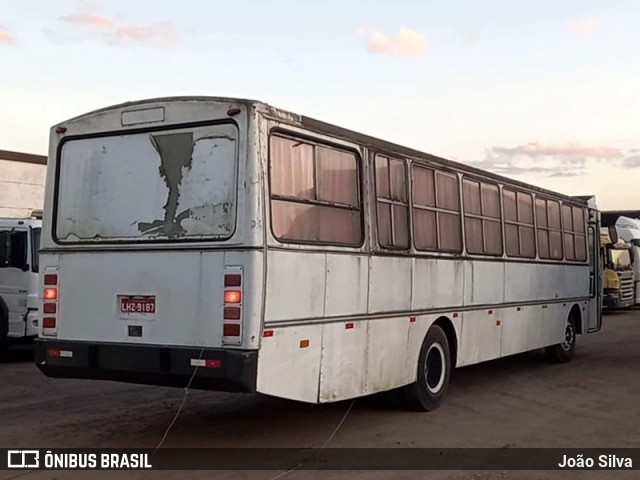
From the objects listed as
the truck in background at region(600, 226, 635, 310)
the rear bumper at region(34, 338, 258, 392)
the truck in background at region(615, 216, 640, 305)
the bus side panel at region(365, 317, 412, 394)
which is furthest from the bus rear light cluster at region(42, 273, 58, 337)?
the truck in background at region(615, 216, 640, 305)

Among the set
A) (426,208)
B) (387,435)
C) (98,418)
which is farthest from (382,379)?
(98,418)

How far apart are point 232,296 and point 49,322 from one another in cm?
210

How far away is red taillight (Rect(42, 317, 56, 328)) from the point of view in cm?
777

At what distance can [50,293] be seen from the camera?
7828 mm

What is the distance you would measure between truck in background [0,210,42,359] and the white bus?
648 cm

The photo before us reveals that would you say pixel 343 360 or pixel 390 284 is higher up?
pixel 390 284

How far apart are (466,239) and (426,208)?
1167 mm

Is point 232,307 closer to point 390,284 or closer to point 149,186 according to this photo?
point 149,186

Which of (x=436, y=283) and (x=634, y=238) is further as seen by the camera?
(x=634, y=238)

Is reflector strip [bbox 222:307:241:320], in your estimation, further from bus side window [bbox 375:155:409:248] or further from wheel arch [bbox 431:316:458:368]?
wheel arch [bbox 431:316:458:368]

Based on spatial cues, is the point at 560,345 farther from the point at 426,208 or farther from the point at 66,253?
the point at 66,253

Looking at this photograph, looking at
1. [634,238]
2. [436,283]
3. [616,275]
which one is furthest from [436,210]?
[634,238]

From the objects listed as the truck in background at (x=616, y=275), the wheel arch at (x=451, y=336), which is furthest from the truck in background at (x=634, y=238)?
the wheel arch at (x=451, y=336)

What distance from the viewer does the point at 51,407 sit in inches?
385
